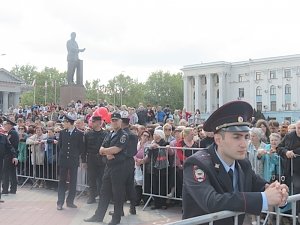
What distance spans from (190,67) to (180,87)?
1957cm

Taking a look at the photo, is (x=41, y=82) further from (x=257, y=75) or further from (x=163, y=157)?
(x=163, y=157)

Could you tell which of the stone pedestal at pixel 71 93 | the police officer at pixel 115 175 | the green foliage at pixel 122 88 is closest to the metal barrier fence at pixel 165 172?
the police officer at pixel 115 175

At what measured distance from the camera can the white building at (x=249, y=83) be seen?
9475 centimetres

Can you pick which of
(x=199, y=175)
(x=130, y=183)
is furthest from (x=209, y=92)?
(x=199, y=175)

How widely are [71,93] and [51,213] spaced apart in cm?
1932

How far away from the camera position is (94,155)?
9.89m

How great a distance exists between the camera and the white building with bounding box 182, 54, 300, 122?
9475 centimetres

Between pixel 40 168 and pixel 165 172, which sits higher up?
pixel 165 172

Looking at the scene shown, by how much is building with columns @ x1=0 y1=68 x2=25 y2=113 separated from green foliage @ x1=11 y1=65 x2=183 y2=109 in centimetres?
1806

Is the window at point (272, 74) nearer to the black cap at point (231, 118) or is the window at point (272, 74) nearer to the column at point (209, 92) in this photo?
the column at point (209, 92)

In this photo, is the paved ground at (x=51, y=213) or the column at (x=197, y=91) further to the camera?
the column at (x=197, y=91)

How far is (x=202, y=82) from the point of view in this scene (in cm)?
11062

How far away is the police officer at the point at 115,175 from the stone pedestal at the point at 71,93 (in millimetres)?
20165

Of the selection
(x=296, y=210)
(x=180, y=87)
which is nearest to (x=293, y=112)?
(x=180, y=87)
